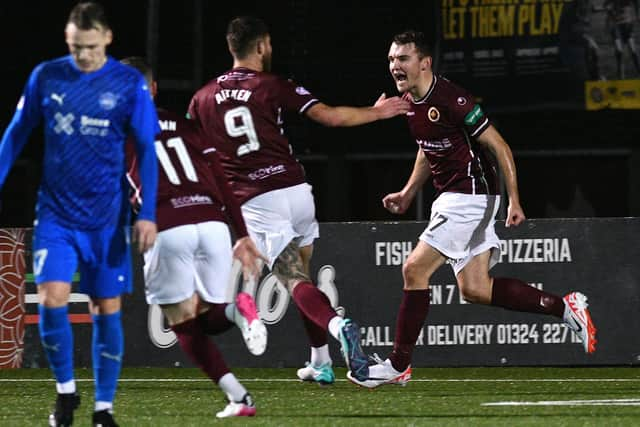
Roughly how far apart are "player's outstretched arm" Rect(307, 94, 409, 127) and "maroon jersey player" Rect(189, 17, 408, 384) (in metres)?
0.29

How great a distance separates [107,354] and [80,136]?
2.89ft

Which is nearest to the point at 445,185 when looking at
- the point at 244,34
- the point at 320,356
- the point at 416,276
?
the point at 416,276

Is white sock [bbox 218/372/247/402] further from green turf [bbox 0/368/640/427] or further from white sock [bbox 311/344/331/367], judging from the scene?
white sock [bbox 311/344/331/367]

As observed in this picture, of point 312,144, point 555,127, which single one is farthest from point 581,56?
point 312,144

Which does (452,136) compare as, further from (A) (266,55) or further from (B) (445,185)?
(A) (266,55)

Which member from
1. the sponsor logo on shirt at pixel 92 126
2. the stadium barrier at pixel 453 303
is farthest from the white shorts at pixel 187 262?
the stadium barrier at pixel 453 303

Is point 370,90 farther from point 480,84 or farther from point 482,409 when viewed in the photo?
point 482,409

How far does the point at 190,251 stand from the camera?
7.44 m

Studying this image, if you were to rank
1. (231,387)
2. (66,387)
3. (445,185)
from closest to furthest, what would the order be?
(66,387) → (231,387) → (445,185)

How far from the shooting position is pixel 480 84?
14.9 metres

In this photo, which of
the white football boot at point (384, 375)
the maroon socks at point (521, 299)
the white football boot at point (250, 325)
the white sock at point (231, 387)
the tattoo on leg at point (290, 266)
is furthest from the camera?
the maroon socks at point (521, 299)

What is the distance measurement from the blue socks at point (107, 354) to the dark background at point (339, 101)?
9.17 m

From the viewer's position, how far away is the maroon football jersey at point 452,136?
29.5 feet

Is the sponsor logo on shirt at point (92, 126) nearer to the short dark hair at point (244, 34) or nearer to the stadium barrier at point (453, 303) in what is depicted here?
the short dark hair at point (244, 34)
